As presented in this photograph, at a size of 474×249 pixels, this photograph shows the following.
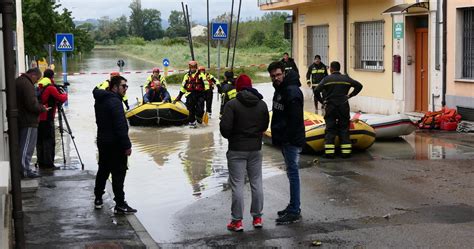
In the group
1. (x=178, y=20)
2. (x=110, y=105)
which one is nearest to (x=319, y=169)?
(x=110, y=105)

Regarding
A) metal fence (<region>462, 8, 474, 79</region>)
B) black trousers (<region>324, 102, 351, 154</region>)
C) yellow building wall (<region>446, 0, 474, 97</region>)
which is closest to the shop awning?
yellow building wall (<region>446, 0, 474, 97</region>)

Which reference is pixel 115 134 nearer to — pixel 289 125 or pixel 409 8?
pixel 289 125

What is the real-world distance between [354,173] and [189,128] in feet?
25.9

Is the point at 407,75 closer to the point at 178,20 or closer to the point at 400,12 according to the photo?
the point at 400,12

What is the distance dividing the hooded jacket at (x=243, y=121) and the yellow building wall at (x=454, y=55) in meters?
10.3

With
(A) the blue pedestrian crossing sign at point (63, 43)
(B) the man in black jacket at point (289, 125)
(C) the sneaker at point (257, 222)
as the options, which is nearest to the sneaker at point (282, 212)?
(B) the man in black jacket at point (289, 125)

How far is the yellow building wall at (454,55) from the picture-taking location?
59.1ft

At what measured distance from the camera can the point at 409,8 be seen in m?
19.7

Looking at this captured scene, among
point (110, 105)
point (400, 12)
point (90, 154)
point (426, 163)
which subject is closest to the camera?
point (110, 105)

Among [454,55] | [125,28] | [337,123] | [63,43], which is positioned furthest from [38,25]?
[125,28]

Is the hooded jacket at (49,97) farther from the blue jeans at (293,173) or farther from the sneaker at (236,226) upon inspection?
the sneaker at (236,226)

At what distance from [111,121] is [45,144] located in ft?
12.7

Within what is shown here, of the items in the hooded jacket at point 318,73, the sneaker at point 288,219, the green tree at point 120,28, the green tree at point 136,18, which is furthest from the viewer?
the green tree at point 120,28

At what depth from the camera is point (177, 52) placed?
76.6m
